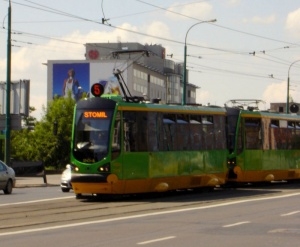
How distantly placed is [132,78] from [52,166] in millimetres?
49154

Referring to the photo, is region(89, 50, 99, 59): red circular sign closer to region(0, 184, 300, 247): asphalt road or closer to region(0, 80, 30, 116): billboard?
region(0, 80, 30, 116): billboard

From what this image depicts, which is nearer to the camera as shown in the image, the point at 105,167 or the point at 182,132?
the point at 105,167

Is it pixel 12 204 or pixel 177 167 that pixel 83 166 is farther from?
pixel 177 167

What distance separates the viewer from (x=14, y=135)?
9262cm

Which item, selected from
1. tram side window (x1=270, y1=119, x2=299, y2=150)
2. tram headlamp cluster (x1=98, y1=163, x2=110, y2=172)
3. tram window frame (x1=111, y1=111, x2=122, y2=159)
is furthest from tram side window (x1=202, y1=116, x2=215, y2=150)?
tram headlamp cluster (x1=98, y1=163, x2=110, y2=172)

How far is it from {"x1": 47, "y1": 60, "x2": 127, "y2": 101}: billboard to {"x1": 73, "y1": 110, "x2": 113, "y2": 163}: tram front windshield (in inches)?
3969

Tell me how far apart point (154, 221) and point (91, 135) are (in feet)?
26.8

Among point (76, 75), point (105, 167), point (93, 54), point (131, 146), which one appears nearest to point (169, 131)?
point (131, 146)

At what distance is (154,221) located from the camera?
21844 millimetres

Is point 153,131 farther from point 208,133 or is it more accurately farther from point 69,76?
point 69,76

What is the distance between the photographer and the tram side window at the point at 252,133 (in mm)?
39875

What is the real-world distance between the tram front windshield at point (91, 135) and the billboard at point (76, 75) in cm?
10082

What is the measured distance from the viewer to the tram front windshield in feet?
96.0

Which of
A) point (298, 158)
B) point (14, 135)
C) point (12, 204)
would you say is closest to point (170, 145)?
point (12, 204)
